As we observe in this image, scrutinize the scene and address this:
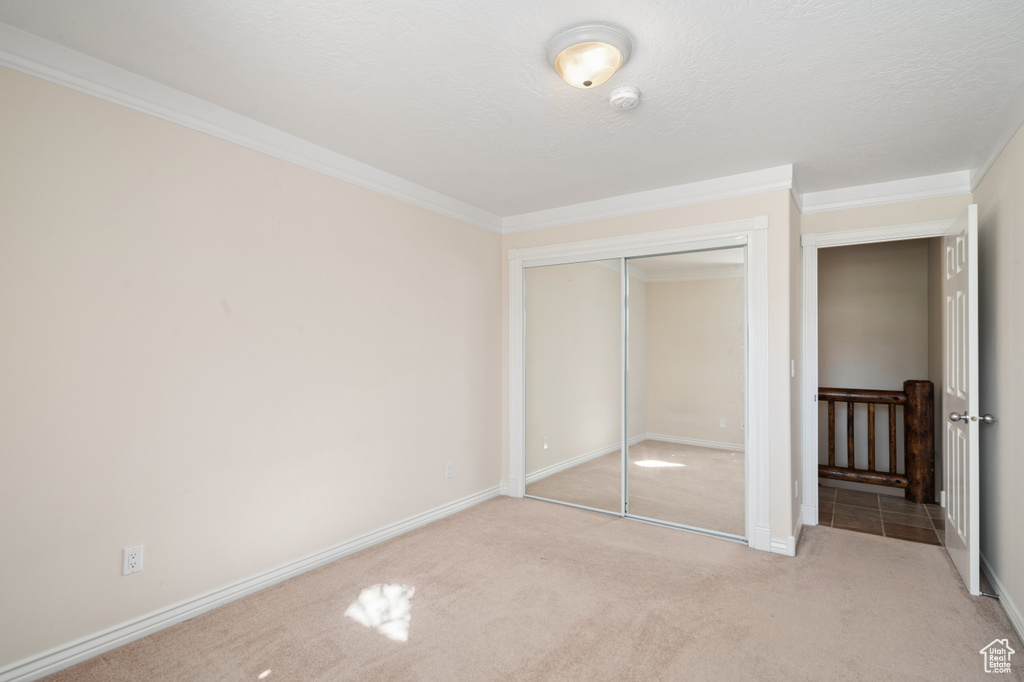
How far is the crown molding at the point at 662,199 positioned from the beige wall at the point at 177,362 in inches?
48.1

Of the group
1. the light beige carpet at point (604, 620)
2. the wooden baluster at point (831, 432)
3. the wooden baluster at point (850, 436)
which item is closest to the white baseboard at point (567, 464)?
the light beige carpet at point (604, 620)

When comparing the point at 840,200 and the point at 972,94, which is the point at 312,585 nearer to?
the point at 972,94

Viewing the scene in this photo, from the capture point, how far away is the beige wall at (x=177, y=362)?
6.47 feet

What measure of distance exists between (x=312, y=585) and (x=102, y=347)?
160cm

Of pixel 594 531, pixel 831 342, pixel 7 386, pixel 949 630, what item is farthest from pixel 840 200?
pixel 7 386

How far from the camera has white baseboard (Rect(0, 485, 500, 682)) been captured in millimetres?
1958

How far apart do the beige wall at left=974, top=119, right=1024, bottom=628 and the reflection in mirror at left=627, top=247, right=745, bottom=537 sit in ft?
4.14

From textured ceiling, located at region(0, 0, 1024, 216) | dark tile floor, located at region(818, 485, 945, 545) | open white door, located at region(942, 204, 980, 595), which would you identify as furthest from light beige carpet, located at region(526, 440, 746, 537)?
textured ceiling, located at region(0, 0, 1024, 216)

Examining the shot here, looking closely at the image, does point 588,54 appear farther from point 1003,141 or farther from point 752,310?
point 1003,141

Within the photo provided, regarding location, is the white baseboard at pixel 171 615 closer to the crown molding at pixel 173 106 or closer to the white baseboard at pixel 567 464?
the white baseboard at pixel 567 464

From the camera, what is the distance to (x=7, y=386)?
75.3 inches

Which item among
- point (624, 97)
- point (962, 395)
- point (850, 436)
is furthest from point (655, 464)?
point (624, 97)

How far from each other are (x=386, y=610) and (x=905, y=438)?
15.7 ft

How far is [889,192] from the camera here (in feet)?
11.5
